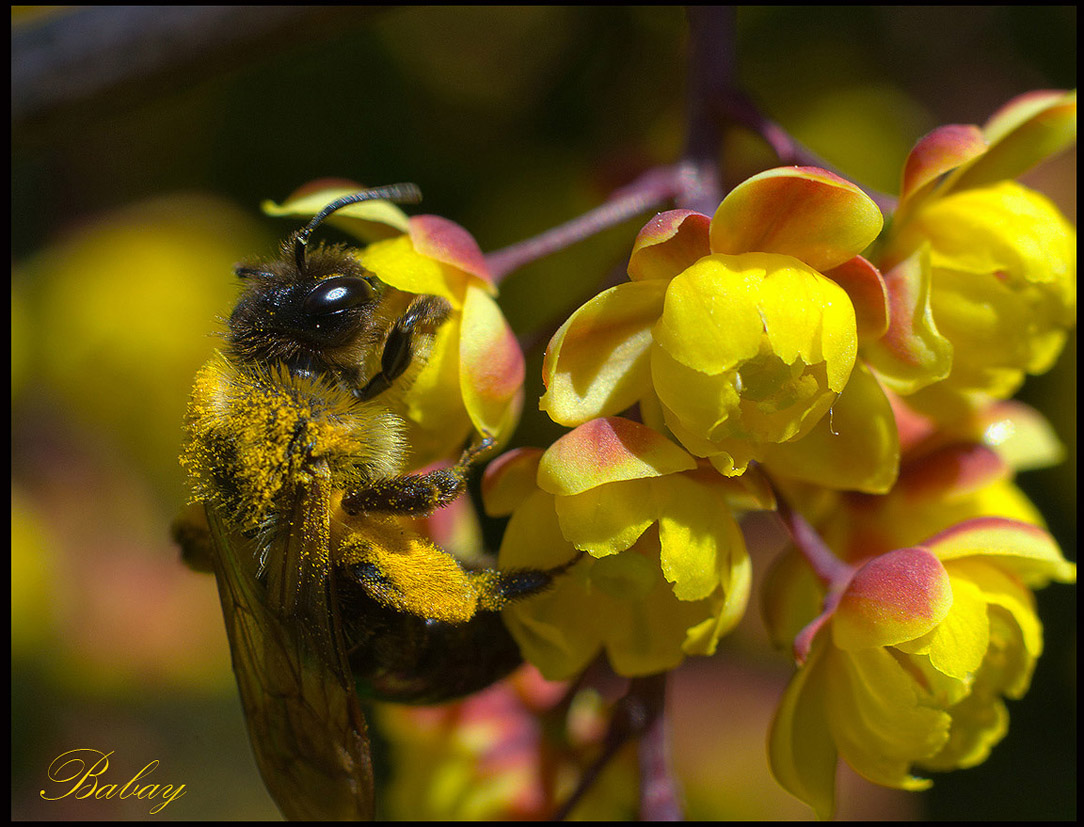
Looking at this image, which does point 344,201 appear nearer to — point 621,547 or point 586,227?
point 586,227

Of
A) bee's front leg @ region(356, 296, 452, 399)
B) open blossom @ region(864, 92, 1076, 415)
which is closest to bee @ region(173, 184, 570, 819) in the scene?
bee's front leg @ region(356, 296, 452, 399)

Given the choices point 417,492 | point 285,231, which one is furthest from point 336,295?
point 285,231

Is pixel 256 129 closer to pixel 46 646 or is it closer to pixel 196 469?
pixel 46 646

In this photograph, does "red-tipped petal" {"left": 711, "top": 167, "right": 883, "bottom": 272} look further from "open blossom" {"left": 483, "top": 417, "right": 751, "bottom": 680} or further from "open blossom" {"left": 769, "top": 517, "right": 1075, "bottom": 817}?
"open blossom" {"left": 769, "top": 517, "right": 1075, "bottom": 817}

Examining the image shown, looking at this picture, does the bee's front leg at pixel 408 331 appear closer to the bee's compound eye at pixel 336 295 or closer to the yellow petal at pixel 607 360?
the bee's compound eye at pixel 336 295

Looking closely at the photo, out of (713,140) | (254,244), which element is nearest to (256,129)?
(254,244)

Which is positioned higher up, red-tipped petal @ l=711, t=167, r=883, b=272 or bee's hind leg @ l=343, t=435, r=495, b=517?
red-tipped petal @ l=711, t=167, r=883, b=272

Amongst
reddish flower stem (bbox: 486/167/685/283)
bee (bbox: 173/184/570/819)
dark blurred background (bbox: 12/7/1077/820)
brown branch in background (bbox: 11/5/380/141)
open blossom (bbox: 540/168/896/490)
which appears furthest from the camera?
dark blurred background (bbox: 12/7/1077/820)
